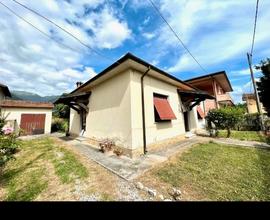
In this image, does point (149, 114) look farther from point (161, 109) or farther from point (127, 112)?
point (127, 112)

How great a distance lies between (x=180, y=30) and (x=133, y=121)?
481cm

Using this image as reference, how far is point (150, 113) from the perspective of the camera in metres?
7.16

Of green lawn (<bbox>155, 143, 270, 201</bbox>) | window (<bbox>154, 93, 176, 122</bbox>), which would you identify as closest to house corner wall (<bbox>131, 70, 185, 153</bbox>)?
window (<bbox>154, 93, 176, 122</bbox>)

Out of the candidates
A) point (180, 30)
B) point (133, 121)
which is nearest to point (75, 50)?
point (133, 121)

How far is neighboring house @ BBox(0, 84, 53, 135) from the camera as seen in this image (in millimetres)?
15248

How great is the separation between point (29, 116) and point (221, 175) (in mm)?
19468

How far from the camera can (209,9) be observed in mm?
5102

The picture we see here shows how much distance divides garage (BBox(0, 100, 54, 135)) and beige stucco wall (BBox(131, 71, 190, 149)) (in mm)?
15205

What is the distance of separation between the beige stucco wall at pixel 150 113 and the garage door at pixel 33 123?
51.4 feet

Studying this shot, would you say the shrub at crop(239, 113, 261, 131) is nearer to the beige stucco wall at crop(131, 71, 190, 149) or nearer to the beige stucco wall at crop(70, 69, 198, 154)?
the beige stucco wall at crop(70, 69, 198, 154)

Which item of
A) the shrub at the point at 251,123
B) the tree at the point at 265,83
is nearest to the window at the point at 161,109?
the tree at the point at 265,83

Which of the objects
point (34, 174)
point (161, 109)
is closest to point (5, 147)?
point (34, 174)
